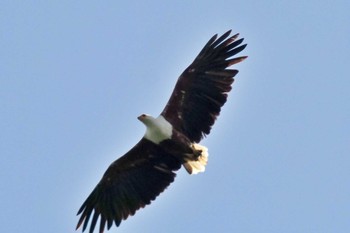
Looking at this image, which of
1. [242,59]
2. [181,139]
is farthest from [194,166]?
[242,59]

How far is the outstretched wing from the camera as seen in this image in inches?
1007

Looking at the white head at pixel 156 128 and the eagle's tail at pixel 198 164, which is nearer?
the white head at pixel 156 128

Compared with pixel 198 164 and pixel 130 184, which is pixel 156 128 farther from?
pixel 130 184

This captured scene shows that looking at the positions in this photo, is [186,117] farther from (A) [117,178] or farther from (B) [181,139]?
(A) [117,178]

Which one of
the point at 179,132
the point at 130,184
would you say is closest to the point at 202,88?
the point at 179,132

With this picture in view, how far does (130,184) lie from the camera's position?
87.1 ft

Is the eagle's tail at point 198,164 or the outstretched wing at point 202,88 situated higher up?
the outstretched wing at point 202,88

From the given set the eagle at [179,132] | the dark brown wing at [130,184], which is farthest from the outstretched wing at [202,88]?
the dark brown wing at [130,184]

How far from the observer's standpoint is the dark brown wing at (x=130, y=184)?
1029 inches

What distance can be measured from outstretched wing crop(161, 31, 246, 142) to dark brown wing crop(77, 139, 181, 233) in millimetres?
879

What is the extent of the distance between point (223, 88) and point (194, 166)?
1.95m

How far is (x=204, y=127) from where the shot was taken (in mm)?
25594

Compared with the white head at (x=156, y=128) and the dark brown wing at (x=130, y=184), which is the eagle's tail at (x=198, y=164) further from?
the white head at (x=156, y=128)

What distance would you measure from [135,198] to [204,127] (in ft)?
7.85
